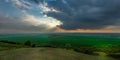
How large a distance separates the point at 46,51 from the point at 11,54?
8.59ft

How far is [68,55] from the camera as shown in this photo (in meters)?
14.9

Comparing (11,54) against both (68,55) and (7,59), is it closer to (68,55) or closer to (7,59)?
(7,59)

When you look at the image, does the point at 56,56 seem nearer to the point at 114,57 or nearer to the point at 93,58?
the point at 93,58

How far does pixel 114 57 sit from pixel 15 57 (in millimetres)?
8898

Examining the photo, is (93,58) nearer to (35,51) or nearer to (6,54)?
(35,51)

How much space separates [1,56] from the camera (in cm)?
1454

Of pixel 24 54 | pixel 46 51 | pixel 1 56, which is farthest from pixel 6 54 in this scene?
pixel 46 51

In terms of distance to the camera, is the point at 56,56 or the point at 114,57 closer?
the point at 56,56

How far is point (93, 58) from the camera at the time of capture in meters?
15.8

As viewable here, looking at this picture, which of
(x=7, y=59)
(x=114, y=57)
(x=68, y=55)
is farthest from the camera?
(x=114, y=57)

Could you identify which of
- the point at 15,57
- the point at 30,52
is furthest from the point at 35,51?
the point at 15,57

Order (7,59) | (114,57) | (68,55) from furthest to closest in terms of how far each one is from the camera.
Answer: (114,57) < (68,55) < (7,59)

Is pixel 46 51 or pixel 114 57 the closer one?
pixel 46 51

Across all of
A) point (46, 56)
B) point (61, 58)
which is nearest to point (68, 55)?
point (61, 58)
